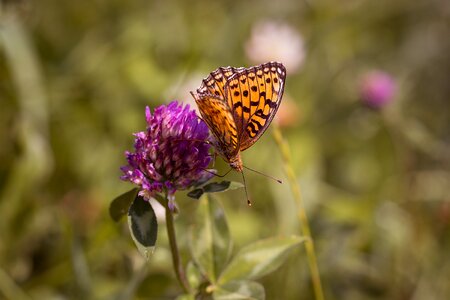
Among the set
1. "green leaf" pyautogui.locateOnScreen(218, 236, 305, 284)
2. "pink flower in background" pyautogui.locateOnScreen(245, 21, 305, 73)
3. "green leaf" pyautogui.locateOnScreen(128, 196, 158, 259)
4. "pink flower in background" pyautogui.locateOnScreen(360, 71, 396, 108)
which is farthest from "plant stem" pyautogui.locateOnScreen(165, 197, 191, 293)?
"pink flower in background" pyautogui.locateOnScreen(245, 21, 305, 73)

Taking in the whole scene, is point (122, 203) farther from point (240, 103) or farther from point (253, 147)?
point (253, 147)

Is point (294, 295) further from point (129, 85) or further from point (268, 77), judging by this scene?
point (129, 85)

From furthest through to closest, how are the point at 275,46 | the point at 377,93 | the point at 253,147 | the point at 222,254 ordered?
the point at 275,46
the point at 253,147
the point at 377,93
the point at 222,254

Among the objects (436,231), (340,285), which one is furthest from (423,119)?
(340,285)

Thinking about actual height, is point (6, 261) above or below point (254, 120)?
below

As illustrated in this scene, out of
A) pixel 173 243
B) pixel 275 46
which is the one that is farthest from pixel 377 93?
pixel 173 243
